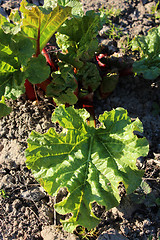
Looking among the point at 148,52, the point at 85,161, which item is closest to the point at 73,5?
the point at 148,52

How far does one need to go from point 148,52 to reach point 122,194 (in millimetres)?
1612

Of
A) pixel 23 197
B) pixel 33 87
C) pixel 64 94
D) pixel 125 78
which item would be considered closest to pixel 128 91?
pixel 125 78

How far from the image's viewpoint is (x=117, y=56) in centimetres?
295

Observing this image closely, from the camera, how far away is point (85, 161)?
2033mm

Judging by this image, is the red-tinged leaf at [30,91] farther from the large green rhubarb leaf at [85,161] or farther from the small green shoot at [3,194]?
the small green shoot at [3,194]

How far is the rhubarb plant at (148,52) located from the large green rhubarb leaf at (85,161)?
901 millimetres

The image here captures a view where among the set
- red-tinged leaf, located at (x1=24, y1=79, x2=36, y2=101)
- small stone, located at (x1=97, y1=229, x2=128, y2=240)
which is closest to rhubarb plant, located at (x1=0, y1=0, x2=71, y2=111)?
red-tinged leaf, located at (x1=24, y1=79, x2=36, y2=101)

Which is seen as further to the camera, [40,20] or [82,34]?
[82,34]

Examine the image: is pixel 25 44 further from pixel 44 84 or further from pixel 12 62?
pixel 44 84

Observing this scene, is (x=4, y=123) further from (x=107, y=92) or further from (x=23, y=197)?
(x=107, y=92)

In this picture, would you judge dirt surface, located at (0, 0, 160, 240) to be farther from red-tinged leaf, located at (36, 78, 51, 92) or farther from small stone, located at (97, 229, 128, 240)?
red-tinged leaf, located at (36, 78, 51, 92)

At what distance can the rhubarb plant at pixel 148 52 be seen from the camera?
2.76m

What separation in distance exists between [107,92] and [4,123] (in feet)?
4.04

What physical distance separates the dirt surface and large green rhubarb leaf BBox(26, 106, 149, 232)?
1.53 feet
